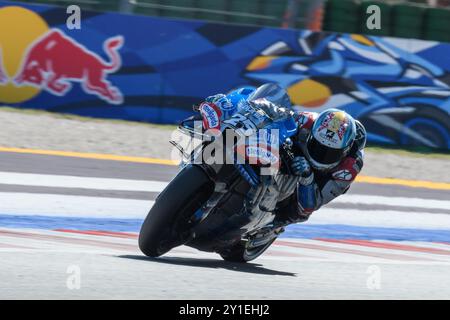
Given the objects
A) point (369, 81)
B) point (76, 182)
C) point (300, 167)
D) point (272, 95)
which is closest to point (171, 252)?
point (300, 167)

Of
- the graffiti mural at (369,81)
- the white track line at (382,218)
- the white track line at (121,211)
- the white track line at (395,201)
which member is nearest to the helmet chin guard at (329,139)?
the white track line at (121,211)

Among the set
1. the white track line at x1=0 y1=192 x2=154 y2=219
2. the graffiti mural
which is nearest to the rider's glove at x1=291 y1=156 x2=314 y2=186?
the white track line at x1=0 y1=192 x2=154 y2=219

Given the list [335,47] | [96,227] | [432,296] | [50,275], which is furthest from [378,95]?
[50,275]

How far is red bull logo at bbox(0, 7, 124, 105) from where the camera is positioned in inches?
535

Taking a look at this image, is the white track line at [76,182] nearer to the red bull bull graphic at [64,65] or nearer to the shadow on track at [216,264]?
the shadow on track at [216,264]

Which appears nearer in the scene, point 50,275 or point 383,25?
point 50,275

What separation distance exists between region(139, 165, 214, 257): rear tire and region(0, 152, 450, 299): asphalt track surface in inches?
9.5

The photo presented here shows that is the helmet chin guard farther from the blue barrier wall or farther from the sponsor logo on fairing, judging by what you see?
the blue barrier wall

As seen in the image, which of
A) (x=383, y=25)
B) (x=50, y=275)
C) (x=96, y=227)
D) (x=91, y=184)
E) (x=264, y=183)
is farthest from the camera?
(x=383, y=25)

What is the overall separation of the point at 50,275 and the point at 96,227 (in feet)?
8.29

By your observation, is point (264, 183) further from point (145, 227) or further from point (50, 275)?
point (50, 275)

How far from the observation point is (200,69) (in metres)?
14.0

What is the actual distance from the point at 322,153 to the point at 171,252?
60.2 inches

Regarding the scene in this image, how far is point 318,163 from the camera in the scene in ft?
20.9
